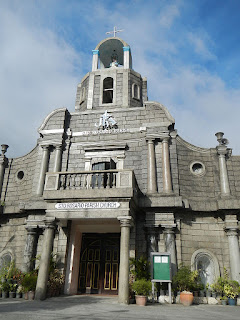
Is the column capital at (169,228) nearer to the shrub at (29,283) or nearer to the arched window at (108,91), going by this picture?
the shrub at (29,283)

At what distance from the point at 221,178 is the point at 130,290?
7.22 m

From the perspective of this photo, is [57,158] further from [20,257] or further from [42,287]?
[42,287]

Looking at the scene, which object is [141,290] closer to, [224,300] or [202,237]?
[224,300]

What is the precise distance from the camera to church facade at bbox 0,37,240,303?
11422mm

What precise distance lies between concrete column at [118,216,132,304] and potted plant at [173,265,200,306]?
2442 mm

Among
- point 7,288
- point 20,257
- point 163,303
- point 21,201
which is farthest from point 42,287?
point 21,201

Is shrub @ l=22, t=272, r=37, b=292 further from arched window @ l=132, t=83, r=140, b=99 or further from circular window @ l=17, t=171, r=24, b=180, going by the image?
arched window @ l=132, t=83, r=140, b=99

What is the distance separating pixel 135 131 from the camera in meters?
15.3

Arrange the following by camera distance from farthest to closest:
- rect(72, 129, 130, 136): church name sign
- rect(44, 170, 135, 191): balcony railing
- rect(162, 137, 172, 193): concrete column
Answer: rect(72, 129, 130, 136): church name sign < rect(162, 137, 172, 193): concrete column < rect(44, 170, 135, 191): balcony railing

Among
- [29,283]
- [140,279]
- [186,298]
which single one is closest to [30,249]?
[29,283]

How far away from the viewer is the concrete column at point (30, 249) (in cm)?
1302

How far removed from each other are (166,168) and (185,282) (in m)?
5.32

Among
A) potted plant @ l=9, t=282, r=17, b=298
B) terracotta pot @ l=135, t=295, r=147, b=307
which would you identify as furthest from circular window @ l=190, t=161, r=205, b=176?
potted plant @ l=9, t=282, r=17, b=298

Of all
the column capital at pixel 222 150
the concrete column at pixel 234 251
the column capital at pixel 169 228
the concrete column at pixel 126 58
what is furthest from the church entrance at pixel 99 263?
the concrete column at pixel 126 58
